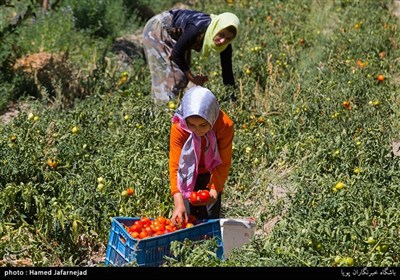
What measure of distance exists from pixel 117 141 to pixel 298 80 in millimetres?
2365

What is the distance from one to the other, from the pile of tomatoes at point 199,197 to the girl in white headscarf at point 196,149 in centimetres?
4

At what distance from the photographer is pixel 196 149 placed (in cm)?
A: 449

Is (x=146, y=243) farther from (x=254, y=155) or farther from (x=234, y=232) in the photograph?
(x=254, y=155)

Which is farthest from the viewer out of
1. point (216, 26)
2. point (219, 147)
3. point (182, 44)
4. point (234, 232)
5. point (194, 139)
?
point (182, 44)

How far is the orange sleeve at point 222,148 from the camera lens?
14.8ft

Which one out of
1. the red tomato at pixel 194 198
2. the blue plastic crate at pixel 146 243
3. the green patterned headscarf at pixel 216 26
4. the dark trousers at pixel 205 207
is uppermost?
the green patterned headscarf at pixel 216 26

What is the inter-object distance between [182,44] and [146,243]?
2.61m

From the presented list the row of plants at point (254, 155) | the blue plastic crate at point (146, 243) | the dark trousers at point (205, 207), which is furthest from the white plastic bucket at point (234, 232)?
the dark trousers at point (205, 207)

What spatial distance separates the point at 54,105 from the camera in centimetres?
699

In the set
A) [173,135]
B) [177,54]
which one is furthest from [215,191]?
[177,54]

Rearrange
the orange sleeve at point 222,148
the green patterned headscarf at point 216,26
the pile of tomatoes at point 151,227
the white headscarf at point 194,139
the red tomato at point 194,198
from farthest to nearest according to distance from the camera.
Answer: the green patterned headscarf at point 216,26, the orange sleeve at point 222,148, the red tomato at point 194,198, the white headscarf at point 194,139, the pile of tomatoes at point 151,227

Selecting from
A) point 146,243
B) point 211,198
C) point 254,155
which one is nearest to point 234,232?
point 211,198

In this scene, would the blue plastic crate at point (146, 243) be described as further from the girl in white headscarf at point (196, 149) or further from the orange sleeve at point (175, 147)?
the orange sleeve at point (175, 147)

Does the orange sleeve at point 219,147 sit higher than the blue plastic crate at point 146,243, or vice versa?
the orange sleeve at point 219,147
